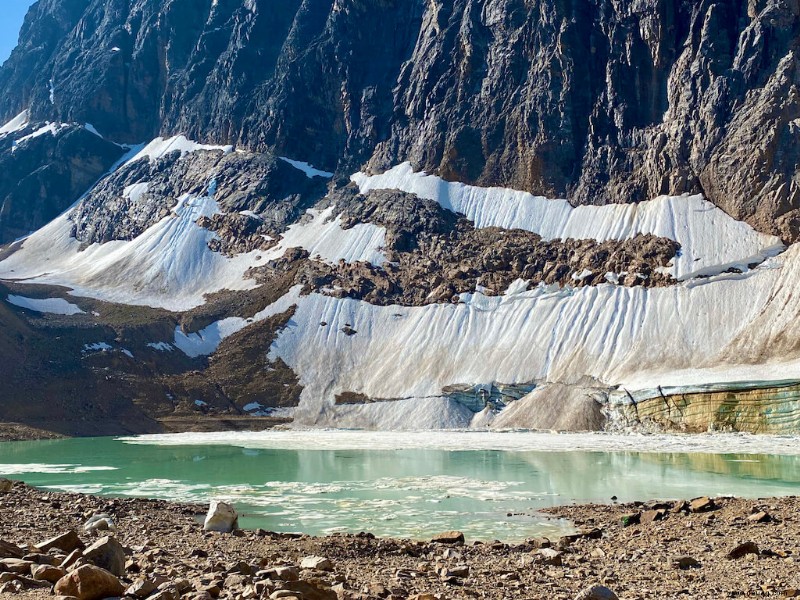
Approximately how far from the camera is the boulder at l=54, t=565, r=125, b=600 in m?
7.79

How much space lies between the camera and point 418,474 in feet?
105

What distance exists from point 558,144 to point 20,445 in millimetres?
64072

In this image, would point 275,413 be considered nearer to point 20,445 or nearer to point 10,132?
point 20,445

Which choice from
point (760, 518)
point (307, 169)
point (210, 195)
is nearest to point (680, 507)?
point (760, 518)

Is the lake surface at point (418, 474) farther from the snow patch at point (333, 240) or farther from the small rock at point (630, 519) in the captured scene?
the snow patch at point (333, 240)

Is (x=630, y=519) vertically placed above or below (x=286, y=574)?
below

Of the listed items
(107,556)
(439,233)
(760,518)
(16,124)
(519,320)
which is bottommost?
(760,518)

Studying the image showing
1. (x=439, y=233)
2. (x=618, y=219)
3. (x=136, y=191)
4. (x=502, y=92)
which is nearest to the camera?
(x=618, y=219)

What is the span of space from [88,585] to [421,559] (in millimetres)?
→ 6971

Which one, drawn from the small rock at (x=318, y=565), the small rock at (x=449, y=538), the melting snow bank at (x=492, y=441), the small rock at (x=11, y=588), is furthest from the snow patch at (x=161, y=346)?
the small rock at (x=11, y=588)

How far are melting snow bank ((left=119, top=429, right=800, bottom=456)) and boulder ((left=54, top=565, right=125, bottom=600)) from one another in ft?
122

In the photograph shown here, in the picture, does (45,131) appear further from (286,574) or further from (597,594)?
(597,594)

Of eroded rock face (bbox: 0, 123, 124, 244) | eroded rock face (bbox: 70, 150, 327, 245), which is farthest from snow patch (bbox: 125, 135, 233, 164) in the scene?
eroded rock face (bbox: 0, 123, 124, 244)

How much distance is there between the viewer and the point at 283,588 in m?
8.32
